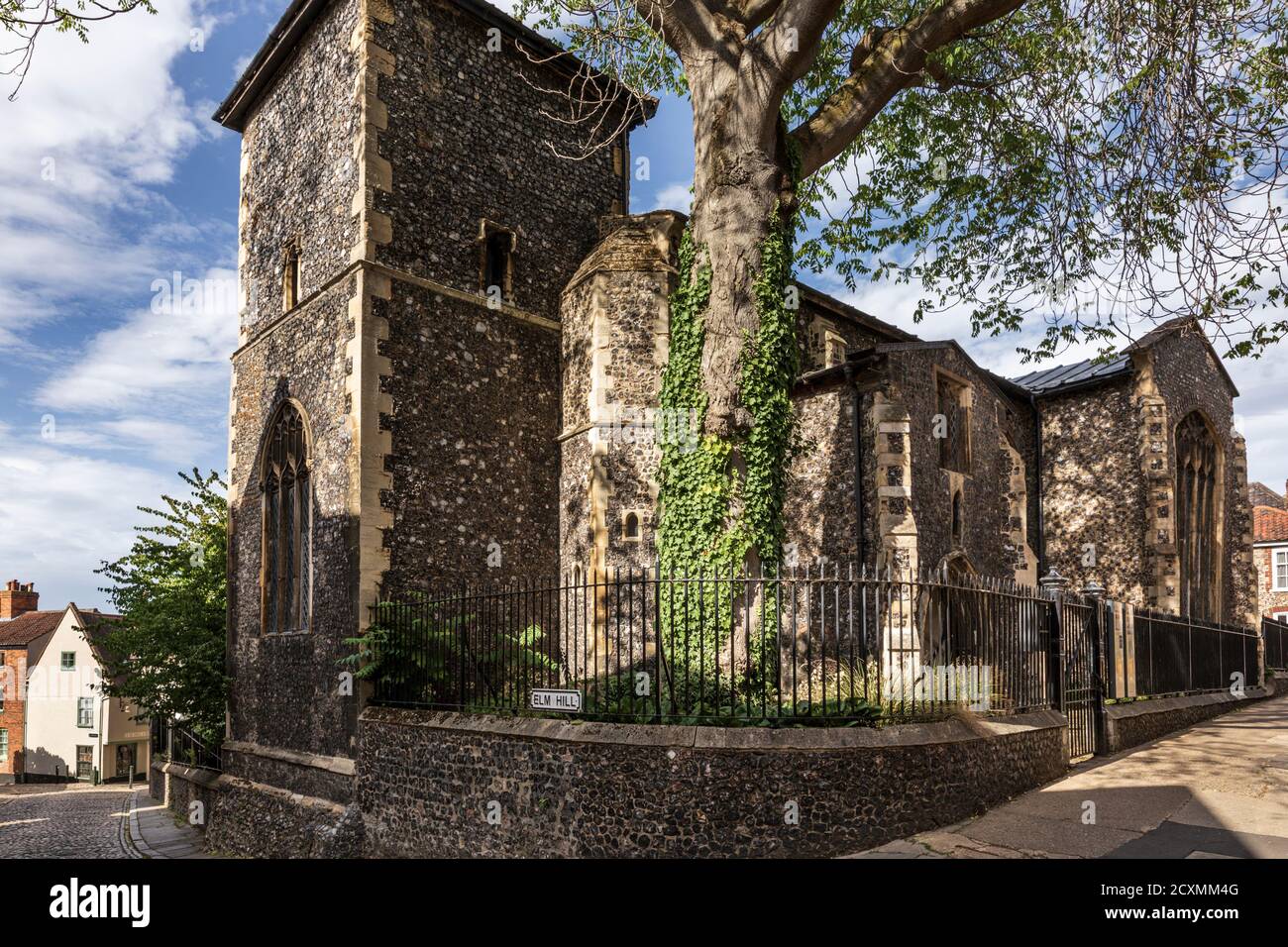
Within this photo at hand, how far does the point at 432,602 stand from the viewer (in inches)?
426

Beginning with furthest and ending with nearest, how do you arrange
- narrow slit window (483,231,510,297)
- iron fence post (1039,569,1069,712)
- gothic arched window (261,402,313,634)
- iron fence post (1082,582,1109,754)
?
narrow slit window (483,231,510,297)
gothic arched window (261,402,313,634)
iron fence post (1082,582,1109,754)
iron fence post (1039,569,1069,712)

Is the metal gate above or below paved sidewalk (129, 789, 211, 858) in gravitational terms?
above

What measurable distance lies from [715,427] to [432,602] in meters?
4.15

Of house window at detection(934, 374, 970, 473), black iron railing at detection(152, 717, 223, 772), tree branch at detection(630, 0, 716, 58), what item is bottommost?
black iron railing at detection(152, 717, 223, 772)

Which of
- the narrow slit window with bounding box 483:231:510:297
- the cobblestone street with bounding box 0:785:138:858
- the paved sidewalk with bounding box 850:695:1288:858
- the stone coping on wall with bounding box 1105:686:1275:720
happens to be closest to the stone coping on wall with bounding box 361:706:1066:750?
the paved sidewalk with bounding box 850:695:1288:858

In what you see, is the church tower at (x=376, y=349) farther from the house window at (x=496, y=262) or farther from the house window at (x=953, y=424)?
the house window at (x=953, y=424)

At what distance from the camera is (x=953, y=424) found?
658 inches

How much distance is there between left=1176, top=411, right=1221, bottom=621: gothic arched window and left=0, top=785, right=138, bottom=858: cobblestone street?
918 inches

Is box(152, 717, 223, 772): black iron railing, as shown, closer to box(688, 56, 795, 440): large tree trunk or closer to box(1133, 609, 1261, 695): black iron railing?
box(688, 56, 795, 440): large tree trunk

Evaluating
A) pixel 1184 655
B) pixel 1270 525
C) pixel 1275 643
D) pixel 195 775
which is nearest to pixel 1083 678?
pixel 1184 655

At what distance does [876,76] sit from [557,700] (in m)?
8.28

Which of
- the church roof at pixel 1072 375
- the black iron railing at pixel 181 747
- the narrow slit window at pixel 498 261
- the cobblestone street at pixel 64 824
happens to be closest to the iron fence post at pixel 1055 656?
the narrow slit window at pixel 498 261

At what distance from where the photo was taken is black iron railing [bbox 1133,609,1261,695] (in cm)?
1301

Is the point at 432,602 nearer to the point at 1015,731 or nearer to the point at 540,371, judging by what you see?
the point at 540,371
